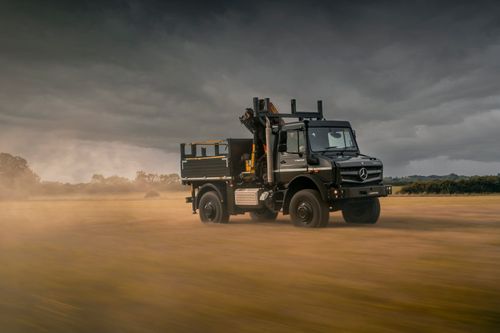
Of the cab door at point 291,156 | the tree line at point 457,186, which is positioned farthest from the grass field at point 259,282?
the tree line at point 457,186

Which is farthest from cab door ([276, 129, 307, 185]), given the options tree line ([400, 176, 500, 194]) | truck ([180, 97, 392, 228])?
tree line ([400, 176, 500, 194])

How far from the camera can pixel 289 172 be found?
17.4m

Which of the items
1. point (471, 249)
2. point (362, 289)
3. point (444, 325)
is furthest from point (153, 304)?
point (471, 249)

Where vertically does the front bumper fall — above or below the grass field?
above

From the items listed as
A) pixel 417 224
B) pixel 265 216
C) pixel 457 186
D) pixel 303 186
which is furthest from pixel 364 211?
pixel 457 186

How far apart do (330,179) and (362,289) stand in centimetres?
865

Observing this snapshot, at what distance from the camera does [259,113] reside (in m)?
18.5

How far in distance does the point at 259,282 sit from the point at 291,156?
9321mm

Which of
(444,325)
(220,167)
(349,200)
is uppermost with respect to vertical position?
(220,167)

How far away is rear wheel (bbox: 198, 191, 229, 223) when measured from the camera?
19906mm

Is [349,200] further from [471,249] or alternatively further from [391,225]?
[471,249]

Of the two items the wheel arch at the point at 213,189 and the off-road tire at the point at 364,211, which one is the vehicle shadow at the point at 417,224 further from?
the wheel arch at the point at 213,189

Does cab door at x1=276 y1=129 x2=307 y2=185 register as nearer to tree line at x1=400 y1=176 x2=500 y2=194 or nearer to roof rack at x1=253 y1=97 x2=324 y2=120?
roof rack at x1=253 y1=97 x2=324 y2=120

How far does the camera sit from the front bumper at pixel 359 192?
52.5 ft
